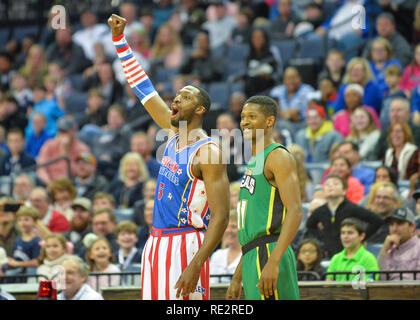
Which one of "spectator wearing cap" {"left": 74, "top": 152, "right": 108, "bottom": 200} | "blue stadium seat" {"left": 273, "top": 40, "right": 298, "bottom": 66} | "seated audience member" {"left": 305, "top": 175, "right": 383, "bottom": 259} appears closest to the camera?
"seated audience member" {"left": 305, "top": 175, "right": 383, "bottom": 259}

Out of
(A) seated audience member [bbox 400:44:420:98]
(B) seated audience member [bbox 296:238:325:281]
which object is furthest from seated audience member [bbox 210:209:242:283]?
(A) seated audience member [bbox 400:44:420:98]

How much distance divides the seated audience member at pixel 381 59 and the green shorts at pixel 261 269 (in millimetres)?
6915

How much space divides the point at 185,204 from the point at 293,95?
286 inches

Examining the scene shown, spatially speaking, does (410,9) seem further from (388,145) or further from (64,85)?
(64,85)

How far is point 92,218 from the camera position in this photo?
10812mm

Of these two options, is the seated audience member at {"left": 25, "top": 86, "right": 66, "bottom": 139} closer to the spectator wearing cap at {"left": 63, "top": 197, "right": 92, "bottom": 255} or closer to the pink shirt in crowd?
the spectator wearing cap at {"left": 63, "top": 197, "right": 92, "bottom": 255}

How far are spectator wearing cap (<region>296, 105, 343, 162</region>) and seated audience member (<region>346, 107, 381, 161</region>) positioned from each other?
0.31m

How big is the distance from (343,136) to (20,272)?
4.54 metres

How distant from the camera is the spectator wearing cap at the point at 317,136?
11.1 metres

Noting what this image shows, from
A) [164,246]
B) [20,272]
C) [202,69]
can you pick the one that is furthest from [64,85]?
[164,246]

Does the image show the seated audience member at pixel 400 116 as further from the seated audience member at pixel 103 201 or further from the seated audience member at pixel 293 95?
the seated audience member at pixel 103 201

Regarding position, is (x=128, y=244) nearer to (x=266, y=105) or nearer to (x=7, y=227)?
(x=7, y=227)

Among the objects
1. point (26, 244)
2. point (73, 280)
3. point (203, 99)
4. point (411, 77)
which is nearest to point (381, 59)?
point (411, 77)

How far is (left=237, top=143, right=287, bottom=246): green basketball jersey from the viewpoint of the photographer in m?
5.31
